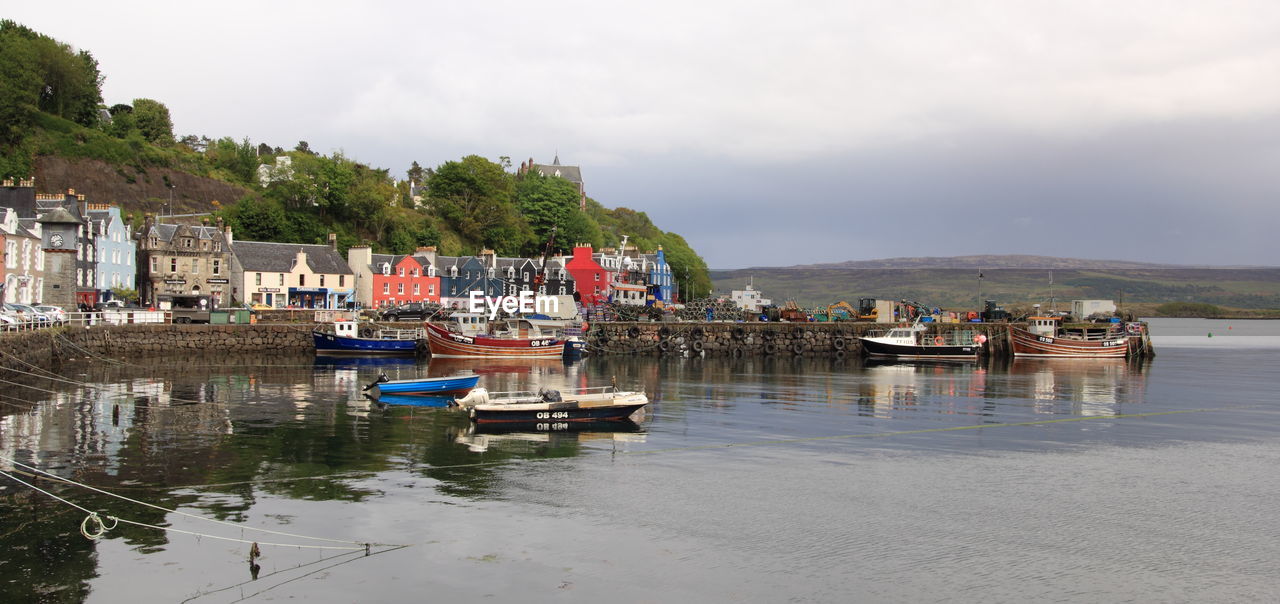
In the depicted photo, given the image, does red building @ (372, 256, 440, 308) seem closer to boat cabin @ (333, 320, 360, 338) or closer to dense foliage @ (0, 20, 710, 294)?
dense foliage @ (0, 20, 710, 294)

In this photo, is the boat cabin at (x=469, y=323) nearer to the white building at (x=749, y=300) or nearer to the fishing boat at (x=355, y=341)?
the fishing boat at (x=355, y=341)

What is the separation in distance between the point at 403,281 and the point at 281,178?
929 inches

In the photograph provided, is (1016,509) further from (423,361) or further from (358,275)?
(358,275)

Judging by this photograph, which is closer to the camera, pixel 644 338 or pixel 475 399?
pixel 475 399

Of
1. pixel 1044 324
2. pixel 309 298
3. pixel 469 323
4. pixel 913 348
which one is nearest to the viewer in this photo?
pixel 469 323

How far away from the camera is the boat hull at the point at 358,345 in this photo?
69.2 meters

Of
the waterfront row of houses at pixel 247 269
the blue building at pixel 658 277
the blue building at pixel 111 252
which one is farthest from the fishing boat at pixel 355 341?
the blue building at pixel 658 277

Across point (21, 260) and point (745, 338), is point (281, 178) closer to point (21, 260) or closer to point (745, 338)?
point (21, 260)

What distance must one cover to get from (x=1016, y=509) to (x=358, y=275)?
7763 centimetres

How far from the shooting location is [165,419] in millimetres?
35469

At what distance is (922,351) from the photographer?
78.6 metres

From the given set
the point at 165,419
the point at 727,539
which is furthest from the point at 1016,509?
the point at 165,419

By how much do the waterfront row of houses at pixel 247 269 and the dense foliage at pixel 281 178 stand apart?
7.38 meters

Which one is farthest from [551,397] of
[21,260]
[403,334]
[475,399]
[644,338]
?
[644,338]
